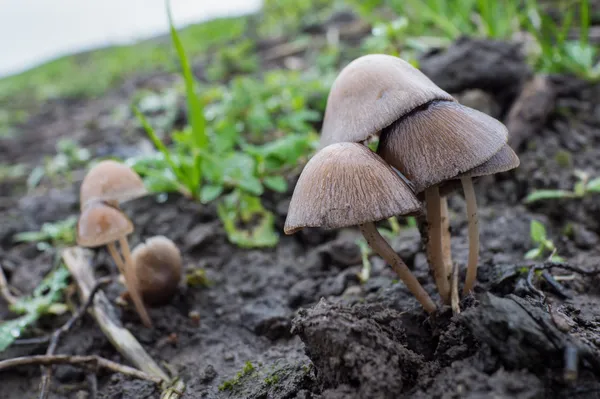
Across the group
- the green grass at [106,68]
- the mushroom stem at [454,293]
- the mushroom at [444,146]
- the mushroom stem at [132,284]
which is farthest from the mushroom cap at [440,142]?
the green grass at [106,68]

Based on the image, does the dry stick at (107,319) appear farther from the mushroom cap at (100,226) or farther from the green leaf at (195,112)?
the green leaf at (195,112)

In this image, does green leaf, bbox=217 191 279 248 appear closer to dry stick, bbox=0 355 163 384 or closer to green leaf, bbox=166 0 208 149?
green leaf, bbox=166 0 208 149

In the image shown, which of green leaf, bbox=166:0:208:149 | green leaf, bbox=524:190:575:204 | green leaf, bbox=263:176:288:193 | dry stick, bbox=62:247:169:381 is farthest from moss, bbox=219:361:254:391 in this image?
green leaf, bbox=524:190:575:204

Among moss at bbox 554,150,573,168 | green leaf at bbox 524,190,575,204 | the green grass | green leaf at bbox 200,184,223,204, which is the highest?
the green grass

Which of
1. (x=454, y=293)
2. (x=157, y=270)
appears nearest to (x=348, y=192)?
(x=454, y=293)

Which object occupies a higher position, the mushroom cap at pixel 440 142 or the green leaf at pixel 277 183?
the mushroom cap at pixel 440 142

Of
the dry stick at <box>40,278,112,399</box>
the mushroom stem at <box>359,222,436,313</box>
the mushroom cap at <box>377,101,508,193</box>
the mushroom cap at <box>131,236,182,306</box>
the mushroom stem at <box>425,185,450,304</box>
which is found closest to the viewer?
the mushroom cap at <box>377,101,508,193</box>

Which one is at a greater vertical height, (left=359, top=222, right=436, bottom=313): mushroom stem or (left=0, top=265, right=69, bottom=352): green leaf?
(left=359, top=222, right=436, bottom=313): mushroom stem

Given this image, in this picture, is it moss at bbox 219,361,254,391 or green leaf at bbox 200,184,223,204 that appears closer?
moss at bbox 219,361,254,391
